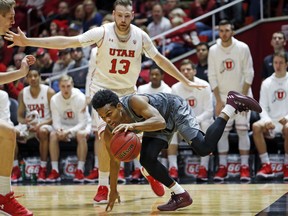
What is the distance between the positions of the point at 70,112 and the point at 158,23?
271 cm

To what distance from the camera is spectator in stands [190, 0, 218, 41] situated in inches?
477

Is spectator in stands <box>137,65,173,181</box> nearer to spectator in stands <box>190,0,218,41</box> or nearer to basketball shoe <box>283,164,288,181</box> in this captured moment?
basketball shoe <box>283,164,288,181</box>

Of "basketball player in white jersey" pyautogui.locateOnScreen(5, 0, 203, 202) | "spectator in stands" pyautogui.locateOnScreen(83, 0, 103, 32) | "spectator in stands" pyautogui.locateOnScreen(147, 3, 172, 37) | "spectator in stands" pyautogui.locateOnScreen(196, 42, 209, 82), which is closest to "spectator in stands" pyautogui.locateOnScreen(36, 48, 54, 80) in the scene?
"spectator in stands" pyautogui.locateOnScreen(83, 0, 103, 32)

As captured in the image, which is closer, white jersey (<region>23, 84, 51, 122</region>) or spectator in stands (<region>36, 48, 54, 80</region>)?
white jersey (<region>23, 84, 51, 122</region>)

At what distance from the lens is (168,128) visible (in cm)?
669

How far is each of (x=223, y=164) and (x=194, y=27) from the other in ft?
9.25

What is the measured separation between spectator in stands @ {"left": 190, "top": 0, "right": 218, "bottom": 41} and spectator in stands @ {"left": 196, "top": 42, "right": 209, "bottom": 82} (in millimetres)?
1004

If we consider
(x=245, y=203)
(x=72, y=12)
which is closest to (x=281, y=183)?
(x=245, y=203)

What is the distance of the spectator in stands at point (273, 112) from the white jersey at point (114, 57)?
301 centimetres

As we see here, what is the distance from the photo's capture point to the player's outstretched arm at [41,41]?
677 cm

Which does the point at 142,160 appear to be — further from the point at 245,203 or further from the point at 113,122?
the point at 245,203

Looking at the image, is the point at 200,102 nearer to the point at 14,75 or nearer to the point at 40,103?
the point at 40,103

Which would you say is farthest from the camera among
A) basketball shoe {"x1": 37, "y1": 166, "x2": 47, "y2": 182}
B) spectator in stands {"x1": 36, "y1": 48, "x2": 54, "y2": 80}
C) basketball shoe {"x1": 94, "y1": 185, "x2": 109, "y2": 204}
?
spectator in stands {"x1": 36, "y1": 48, "x2": 54, "y2": 80}

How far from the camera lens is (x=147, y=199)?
758cm
